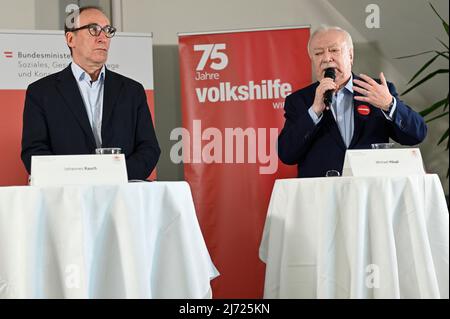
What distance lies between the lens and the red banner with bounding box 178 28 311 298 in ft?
17.6

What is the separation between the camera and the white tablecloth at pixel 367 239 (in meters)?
3.00

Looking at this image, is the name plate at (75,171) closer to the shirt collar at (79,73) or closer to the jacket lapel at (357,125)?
the shirt collar at (79,73)

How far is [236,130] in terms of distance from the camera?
544 centimetres

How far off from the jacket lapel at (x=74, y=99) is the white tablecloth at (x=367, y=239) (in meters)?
1.28

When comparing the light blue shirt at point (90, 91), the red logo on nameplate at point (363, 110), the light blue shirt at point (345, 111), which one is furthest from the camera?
the light blue shirt at point (90, 91)

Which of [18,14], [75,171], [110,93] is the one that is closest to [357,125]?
[110,93]

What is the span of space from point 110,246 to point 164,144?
2.98m

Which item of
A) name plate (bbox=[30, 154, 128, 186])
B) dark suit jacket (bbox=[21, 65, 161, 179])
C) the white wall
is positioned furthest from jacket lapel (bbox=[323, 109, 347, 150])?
the white wall

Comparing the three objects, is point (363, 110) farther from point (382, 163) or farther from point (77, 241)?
point (77, 241)

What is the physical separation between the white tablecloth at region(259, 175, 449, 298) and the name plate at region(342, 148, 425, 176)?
0.29 feet

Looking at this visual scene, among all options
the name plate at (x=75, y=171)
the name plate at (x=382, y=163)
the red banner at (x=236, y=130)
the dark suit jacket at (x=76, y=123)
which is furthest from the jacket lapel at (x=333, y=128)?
the red banner at (x=236, y=130)

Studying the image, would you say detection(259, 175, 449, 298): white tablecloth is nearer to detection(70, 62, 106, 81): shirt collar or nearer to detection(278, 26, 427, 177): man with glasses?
detection(278, 26, 427, 177): man with glasses
